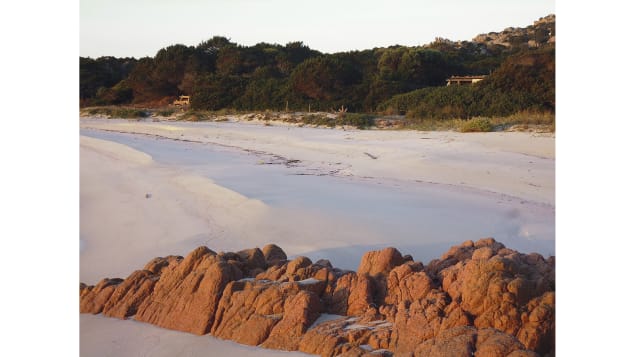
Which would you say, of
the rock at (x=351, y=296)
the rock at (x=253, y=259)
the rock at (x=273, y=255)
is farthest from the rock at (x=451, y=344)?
the rock at (x=273, y=255)

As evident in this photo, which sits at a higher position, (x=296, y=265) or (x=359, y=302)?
(x=296, y=265)

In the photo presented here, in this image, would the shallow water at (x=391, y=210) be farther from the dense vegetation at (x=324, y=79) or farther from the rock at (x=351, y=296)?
the dense vegetation at (x=324, y=79)

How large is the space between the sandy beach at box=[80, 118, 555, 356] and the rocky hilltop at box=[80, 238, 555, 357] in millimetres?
175

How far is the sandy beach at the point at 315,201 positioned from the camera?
6.23m

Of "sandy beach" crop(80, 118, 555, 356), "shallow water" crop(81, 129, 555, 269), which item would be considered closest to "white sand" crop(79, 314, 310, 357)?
A: "sandy beach" crop(80, 118, 555, 356)

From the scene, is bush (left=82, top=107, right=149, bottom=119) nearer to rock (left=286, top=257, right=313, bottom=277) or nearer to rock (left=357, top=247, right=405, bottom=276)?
rock (left=286, top=257, right=313, bottom=277)

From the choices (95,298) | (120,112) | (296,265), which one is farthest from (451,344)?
(120,112)

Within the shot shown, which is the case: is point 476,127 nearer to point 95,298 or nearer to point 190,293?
point 95,298

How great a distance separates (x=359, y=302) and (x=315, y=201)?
4.23 meters

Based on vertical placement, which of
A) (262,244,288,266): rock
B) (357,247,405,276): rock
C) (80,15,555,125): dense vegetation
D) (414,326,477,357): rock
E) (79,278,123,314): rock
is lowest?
(79,278,123,314): rock

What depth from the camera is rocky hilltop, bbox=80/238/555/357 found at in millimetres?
3182

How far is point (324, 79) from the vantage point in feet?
84.2
